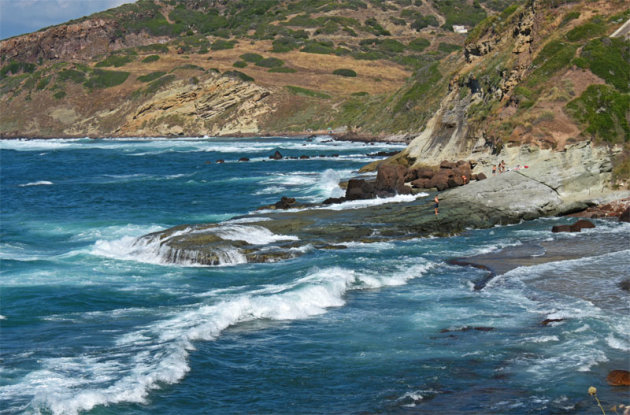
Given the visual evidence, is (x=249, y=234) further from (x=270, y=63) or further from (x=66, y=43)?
(x=66, y=43)

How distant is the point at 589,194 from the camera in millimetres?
30906

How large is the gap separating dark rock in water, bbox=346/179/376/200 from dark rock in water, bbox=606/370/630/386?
885 inches

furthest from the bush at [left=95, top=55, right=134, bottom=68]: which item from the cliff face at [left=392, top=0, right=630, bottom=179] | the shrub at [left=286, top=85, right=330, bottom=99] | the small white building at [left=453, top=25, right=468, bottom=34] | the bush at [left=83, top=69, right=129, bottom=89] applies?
the cliff face at [left=392, top=0, right=630, bottom=179]

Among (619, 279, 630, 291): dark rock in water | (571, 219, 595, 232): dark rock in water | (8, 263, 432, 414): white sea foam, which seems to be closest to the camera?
(8, 263, 432, 414): white sea foam

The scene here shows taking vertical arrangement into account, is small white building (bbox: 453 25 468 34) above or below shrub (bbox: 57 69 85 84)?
above

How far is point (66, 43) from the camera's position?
189 m

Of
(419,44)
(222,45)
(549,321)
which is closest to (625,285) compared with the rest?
(549,321)

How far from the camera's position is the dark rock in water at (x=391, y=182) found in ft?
114

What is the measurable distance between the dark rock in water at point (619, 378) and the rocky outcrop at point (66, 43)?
7269 inches

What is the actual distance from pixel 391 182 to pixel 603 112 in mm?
9908

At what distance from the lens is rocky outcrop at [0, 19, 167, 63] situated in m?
186

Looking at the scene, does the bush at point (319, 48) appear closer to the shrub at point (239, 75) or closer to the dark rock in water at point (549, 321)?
the shrub at point (239, 75)

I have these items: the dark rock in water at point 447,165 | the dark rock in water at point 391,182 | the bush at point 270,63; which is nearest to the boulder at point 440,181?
the dark rock in water at point 391,182

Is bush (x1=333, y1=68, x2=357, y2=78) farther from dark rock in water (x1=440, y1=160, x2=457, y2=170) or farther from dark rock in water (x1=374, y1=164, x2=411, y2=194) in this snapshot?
dark rock in water (x1=374, y1=164, x2=411, y2=194)
